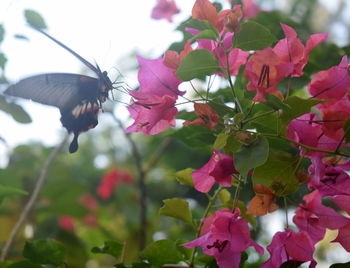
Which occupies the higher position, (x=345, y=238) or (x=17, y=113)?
(x=17, y=113)

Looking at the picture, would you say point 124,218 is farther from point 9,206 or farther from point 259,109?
point 259,109

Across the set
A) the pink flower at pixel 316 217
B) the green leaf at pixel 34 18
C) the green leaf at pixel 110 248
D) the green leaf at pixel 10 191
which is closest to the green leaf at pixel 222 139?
the pink flower at pixel 316 217

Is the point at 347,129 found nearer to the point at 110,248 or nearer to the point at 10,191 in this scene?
the point at 110,248

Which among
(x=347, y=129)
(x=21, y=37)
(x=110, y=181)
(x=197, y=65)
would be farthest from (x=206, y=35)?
(x=110, y=181)

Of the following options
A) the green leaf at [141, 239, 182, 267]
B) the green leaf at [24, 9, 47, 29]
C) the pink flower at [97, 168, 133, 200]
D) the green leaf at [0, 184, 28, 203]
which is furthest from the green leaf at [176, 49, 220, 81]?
the pink flower at [97, 168, 133, 200]

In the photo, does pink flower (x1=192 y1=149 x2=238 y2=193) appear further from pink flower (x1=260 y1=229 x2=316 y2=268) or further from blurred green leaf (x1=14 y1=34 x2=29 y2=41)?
blurred green leaf (x1=14 y1=34 x2=29 y2=41)

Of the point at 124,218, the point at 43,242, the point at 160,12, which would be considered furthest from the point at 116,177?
the point at 43,242
